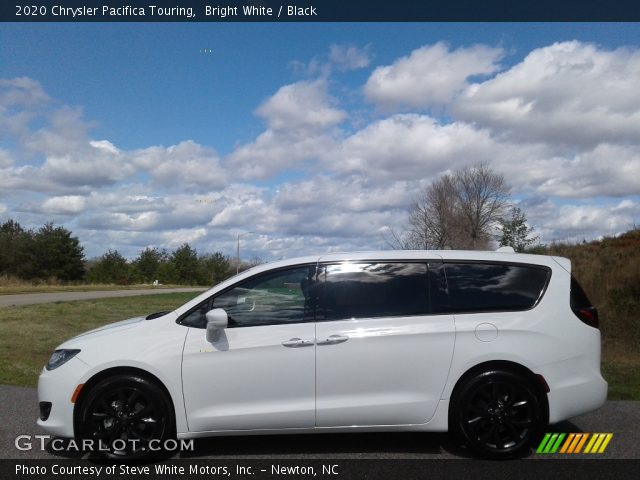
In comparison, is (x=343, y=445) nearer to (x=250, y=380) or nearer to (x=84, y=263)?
(x=250, y=380)

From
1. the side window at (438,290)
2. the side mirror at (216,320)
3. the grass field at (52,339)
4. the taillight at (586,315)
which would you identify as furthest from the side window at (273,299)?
the grass field at (52,339)

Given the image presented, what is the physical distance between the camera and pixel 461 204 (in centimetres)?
3059

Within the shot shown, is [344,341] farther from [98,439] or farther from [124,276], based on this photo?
[124,276]

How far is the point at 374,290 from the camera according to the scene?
530 centimetres

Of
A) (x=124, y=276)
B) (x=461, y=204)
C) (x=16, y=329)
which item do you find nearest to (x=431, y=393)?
(x=16, y=329)

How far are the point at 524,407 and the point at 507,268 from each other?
1199 millimetres

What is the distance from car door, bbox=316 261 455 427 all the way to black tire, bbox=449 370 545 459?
0.23m

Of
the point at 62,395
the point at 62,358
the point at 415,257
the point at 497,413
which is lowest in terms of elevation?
the point at 497,413

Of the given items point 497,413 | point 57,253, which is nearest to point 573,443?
point 497,413

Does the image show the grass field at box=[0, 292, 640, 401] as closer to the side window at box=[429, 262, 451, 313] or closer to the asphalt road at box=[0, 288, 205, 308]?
the asphalt road at box=[0, 288, 205, 308]

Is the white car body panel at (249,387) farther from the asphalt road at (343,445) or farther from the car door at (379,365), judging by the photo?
the asphalt road at (343,445)

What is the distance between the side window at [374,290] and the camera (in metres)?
5.21

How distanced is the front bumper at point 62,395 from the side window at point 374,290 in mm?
2006

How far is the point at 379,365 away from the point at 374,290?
2.14 feet
